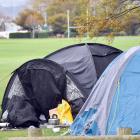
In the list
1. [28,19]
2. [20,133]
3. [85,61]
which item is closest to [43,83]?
[85,61]

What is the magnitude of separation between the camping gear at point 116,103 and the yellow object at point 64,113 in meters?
1.89

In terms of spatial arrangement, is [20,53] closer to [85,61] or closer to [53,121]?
[85,61]

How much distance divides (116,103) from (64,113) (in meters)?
2.99

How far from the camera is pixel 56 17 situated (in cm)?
12475

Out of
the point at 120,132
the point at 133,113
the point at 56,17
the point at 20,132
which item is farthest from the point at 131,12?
the point at 56,17

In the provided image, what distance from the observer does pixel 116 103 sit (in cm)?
949

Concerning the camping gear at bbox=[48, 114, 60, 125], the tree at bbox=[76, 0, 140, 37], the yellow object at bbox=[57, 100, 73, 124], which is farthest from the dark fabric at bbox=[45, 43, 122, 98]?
the tree at bbox=[76, 0, 140, 37]

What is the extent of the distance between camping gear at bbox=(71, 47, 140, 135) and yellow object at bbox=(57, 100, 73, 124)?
189 cm

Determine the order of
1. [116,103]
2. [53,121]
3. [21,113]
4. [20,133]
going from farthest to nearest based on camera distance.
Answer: [21,113]
[53,121]
[20,133]
[116,103]

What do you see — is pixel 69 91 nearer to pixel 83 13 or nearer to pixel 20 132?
pixel 20 132

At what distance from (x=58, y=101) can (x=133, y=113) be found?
3.68m

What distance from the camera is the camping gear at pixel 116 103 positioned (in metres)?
9.34

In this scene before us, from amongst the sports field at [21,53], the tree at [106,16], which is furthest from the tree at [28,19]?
the tree at [106,16]

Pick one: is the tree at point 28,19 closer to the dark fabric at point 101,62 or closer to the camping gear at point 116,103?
the dark fabric at point 101,62
